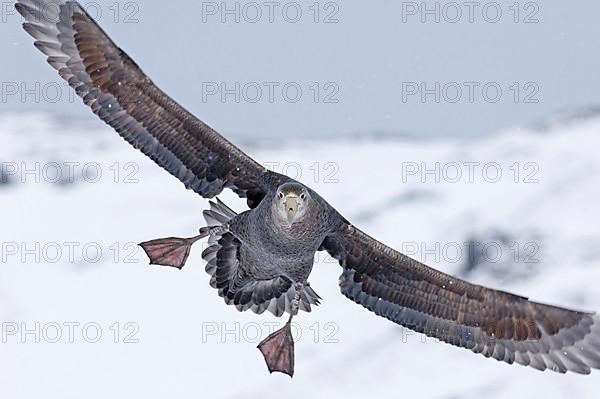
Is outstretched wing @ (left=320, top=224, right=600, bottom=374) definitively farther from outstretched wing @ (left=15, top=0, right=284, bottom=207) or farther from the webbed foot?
the webbed foot

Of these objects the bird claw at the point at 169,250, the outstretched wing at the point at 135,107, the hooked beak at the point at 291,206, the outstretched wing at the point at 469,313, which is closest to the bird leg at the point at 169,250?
the bird claw at the point at 169,250

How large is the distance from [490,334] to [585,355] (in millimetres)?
1038

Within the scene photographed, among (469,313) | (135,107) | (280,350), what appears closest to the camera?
(135,107)

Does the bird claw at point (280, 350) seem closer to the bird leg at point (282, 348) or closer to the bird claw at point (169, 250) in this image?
the bird leg at point (282, 348)

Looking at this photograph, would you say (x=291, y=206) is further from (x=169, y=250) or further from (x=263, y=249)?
(x=169, y=250)

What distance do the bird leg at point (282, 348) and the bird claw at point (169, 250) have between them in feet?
4.39

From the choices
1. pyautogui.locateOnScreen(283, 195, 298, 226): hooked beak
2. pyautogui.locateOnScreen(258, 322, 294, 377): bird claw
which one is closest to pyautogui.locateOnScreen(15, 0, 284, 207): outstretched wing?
pyautogui.locateOnScreen(283, 195, 298, 226): hooked beak

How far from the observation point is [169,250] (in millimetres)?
13164

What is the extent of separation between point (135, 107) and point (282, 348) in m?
3.21

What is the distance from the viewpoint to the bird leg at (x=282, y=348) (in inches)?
512

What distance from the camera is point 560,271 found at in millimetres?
58219

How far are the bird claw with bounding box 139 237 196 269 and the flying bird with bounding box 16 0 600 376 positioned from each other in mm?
13

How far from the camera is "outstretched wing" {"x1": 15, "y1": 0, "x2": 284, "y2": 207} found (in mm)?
12211

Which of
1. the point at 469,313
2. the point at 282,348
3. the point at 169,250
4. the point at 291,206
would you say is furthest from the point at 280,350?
the point at 291,206
